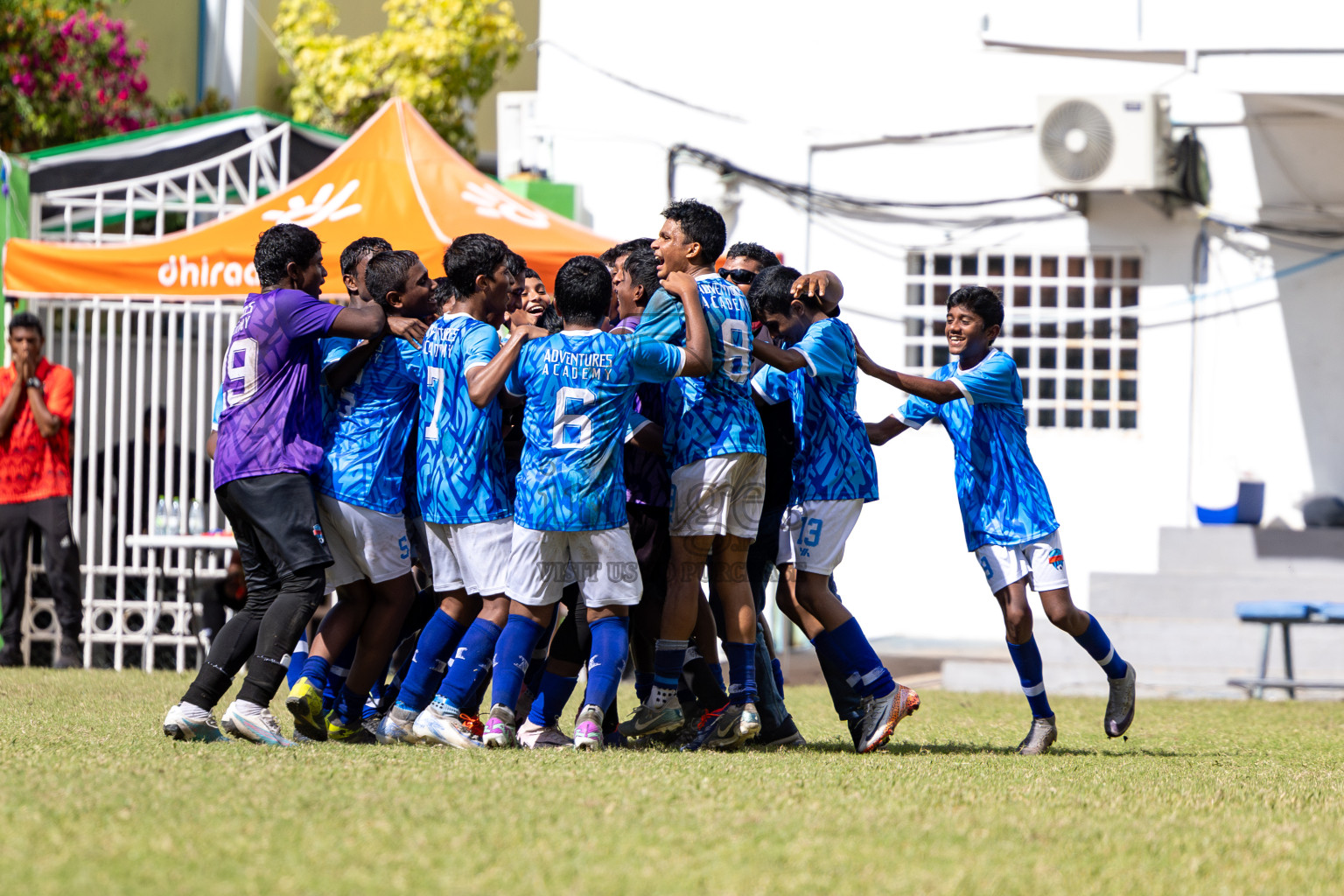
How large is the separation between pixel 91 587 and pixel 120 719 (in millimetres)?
3795

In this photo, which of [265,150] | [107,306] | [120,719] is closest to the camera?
[120,719]

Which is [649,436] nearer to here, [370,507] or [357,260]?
[370,507]

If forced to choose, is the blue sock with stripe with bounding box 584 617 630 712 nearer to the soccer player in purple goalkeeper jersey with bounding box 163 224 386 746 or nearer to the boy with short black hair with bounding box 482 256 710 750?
the boy with short black hair with bounding box 482 256 710 750

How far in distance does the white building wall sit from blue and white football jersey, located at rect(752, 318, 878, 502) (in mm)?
6257

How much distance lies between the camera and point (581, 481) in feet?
18.6

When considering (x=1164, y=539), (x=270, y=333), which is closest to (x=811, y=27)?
(x=1164, y=539)

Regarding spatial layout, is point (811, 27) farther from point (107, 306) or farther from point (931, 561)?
point (107, 306)

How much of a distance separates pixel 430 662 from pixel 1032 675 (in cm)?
249

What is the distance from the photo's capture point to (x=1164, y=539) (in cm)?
1197

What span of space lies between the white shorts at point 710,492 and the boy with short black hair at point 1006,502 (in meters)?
0.77

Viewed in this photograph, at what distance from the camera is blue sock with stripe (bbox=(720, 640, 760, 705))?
6066 millimetres

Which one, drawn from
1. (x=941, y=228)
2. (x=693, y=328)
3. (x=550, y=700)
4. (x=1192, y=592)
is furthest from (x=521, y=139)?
(x=550, y=700)

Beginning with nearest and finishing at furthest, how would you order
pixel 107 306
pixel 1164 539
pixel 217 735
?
pixel 217 735 → pixel 107 306 → pixel 1164 539

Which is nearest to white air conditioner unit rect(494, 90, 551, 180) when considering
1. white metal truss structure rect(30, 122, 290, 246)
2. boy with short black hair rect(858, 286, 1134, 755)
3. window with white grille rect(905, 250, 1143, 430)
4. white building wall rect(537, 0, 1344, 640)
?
white building wall rect(537, 0, 1344, 640)
